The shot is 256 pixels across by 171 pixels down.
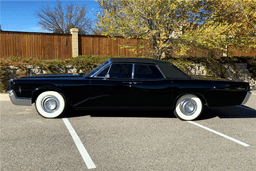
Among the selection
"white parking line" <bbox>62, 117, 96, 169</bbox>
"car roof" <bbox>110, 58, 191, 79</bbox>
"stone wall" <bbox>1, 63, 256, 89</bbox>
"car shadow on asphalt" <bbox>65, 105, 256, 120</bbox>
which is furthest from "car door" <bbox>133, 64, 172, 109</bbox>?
"stone wall" <bbox>1, 63, 256, 89</bbox>

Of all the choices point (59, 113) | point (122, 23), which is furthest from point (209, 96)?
point (122, 23)

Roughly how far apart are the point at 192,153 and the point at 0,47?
49.8ft

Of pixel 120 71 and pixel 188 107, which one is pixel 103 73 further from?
pixel 188 107

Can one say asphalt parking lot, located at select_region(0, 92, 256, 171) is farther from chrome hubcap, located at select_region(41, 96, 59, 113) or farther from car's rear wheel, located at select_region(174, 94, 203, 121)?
chrome hubcap, located at select_region(41, 96, 59, 113)

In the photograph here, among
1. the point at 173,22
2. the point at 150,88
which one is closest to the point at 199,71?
the point at 173,22

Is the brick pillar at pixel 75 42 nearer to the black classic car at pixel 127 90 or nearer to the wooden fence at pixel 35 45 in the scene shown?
the wooden fence at pixel 35 45

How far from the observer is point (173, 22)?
39.1ft

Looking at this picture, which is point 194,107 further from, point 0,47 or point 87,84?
point 0,47

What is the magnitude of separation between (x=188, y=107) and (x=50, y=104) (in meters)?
3.38

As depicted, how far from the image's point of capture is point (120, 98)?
558 cm

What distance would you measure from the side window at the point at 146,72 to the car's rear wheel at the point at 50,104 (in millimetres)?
1907

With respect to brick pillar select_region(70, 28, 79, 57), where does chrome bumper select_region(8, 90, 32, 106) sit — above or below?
below

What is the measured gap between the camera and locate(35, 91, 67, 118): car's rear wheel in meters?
5.60

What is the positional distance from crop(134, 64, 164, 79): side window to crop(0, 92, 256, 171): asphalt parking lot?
42.7 inches
